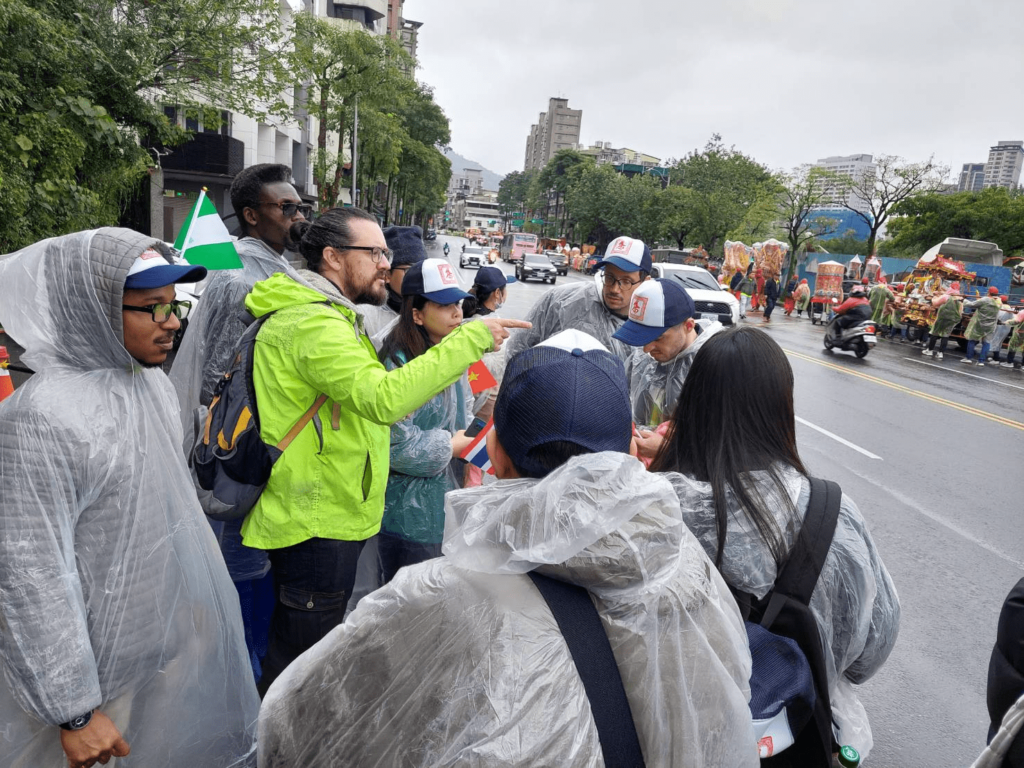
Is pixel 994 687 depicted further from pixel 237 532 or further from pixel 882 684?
pixel 882 684

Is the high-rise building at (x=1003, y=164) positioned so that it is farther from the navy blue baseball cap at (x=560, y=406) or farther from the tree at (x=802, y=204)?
the navy blue baseball cap at (x=560, y=406)

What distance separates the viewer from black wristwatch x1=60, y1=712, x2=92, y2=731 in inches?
59.7

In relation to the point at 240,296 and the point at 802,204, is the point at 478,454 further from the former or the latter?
the point at 802,204

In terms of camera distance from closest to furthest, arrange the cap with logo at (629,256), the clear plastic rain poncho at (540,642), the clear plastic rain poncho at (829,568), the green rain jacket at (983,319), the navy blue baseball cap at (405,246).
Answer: the clear plastic rain poncho at (540,642), the clear plastic rain poncho at (829,568), the cap with logo at (629,256), the navy blue baseball cap at (405,246), the green rain jacket at (983,319)

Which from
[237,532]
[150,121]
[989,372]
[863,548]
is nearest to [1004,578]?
[863,548]

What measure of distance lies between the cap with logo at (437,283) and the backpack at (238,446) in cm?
74

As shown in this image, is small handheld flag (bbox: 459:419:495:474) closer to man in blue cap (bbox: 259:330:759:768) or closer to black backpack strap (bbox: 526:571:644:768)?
man in blue cap (bbox: 259:330:759:768)

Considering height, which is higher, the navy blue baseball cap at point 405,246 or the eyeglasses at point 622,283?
the navy blue baseball cap at point 405,246

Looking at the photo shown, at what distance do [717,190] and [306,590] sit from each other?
48.6 m

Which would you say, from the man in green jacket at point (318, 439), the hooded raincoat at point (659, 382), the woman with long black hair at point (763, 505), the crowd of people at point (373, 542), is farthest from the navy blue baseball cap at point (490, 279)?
the woman with long black hair at point (763, 505)

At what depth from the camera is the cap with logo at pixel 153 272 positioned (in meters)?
1.68

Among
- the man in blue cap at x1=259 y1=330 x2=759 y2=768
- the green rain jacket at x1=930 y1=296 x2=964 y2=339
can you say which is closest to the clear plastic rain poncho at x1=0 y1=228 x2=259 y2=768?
the man in blue cap at x1=259 y1=330 x2=759 y2=768

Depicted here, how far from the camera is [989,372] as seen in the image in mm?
16297

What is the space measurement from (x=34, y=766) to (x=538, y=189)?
11018 centimetres
